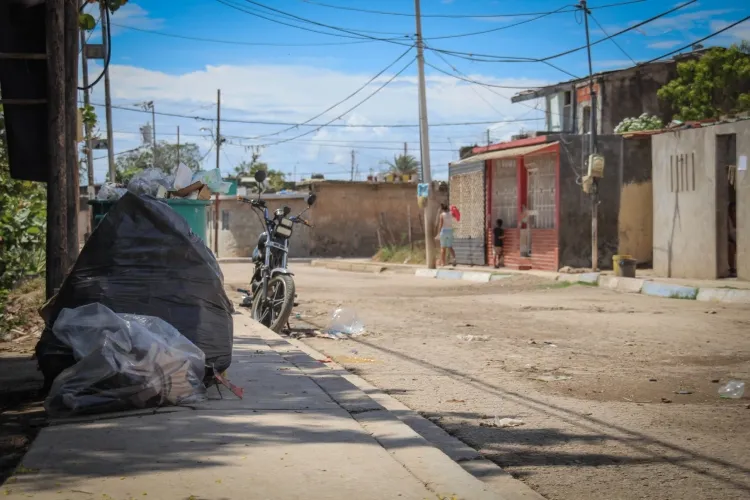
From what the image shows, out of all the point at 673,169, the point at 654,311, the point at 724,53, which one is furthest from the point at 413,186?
the point at 654,311

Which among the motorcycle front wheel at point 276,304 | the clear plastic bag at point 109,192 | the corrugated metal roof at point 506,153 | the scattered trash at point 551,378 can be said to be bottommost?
the scattered trash at point 551,378

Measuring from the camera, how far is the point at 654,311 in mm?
13125

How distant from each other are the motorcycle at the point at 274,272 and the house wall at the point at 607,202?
1381 centimetres

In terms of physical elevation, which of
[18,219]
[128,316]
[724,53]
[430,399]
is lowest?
[430,399]

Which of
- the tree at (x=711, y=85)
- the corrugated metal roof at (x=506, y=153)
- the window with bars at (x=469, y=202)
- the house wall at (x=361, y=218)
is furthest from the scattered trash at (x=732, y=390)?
the house wall at (x=361, y=218)

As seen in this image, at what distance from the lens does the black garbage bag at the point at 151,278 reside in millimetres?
5414

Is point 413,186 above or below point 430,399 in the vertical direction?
above

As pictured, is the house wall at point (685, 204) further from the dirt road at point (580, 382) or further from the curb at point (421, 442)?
the curb at point (421, 442)

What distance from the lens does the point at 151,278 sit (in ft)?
18.0

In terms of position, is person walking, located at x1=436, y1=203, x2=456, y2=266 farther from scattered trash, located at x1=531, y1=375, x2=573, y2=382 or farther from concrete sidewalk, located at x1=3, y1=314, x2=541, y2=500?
concrete sidewalk, located at x1=3, y1=314, x2=541, y2=500

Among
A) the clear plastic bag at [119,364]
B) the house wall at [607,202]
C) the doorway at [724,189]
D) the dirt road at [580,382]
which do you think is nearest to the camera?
the dirt road at [580,382]

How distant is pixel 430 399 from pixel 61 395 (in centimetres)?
281

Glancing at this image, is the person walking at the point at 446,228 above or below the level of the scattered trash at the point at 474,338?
above

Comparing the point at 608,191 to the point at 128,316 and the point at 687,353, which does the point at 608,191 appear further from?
the point at 128,316
